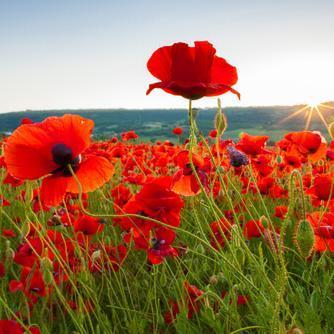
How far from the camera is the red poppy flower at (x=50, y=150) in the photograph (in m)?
1.25

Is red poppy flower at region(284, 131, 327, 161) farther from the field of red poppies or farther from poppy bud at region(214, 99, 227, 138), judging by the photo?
poppy bud at region(214, 99, 227, 138)

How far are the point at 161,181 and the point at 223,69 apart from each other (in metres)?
0.53

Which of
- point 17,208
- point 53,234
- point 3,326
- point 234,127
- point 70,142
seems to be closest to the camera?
point 3,326

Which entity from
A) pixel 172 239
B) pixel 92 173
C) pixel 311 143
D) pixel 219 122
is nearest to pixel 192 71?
pixel 219 122

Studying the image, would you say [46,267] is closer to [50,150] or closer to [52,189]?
[52,189]

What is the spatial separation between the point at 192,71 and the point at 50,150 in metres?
0.49

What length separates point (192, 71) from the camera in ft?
4.23

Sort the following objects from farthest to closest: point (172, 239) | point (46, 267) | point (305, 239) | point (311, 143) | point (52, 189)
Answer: point (311, 143) < point (172, 239) < point (46, 267) < point (52, 189) < point (305, 239)

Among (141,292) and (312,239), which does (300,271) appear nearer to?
(141,292)

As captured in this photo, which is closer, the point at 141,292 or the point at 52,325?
the point at 52,325

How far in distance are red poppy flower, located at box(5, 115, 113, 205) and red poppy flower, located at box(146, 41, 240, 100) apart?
27 cm

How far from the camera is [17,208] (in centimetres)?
358

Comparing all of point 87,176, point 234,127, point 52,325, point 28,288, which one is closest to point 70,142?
A: point 87,176

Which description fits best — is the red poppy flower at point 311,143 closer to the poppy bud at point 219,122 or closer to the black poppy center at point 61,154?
the poppy bud at point 219,122
